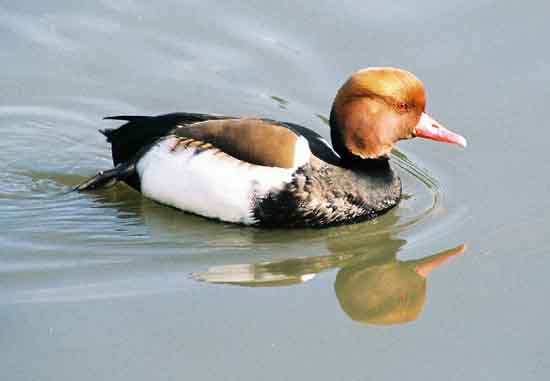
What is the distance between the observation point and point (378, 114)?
6949mm

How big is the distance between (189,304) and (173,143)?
1.69 metres

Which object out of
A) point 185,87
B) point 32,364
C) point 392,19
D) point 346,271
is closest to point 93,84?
point 185,87

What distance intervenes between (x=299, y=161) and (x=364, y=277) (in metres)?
0.90

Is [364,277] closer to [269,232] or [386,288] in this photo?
[386,288]

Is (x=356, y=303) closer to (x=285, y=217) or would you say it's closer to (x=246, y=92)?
(x=285, y=217)

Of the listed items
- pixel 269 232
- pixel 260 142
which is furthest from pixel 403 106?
pixel 269 232

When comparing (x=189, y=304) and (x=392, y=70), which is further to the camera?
(x=392, y=70)

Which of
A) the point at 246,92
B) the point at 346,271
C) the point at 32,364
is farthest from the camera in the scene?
the point at 246,92

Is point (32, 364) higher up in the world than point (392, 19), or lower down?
lower down

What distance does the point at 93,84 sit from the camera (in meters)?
8.78

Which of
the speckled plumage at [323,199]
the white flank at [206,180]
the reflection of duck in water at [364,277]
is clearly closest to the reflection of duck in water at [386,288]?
the reflection of duck in water at [364,277]

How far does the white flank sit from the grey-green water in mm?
117

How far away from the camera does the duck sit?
22.5ft

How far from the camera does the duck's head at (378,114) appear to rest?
22.6 feet
